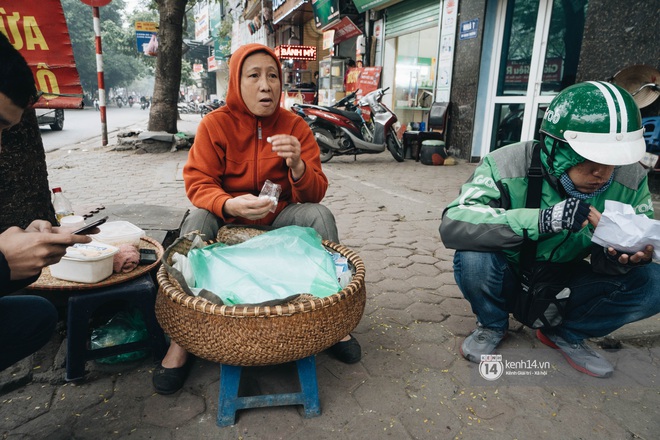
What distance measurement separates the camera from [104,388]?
68.6 inches

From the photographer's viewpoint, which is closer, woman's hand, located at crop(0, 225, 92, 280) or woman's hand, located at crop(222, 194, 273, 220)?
woman's hand, located at crop(0, 225, 92, 280)

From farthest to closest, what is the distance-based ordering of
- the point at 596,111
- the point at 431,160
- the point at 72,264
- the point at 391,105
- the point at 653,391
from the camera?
the point at 391,105, the point at 431,160, the point at 653,391, the point at 72,264, the point at 596,111

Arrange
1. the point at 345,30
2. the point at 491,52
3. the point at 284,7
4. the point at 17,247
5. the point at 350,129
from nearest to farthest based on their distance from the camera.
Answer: the point at 17,247
the point at 491,52
the point at 350,129
the point at 345,30
the point at 284,7

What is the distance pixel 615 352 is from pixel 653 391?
304 millimetres

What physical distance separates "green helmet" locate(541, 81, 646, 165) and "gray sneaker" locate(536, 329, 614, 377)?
93cm

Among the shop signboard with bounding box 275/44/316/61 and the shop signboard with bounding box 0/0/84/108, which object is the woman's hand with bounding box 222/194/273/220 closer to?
the shop signboard with bounding box 0/0/84/108

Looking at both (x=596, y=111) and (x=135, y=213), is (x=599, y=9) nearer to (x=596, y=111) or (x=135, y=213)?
(x=596, y=111)

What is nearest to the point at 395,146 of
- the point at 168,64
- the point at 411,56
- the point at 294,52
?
the point at 411,56

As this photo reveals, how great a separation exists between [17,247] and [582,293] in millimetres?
2074

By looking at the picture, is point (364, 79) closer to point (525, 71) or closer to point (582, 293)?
point (525, 71)

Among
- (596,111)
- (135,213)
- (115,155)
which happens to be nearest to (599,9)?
(596,111)

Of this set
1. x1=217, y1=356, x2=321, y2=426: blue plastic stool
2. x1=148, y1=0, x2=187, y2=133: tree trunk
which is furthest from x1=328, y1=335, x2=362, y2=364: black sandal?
x1=148, y1=0, x2=187, y2=133: tree trunk

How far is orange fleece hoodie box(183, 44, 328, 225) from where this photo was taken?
2002 millimetres

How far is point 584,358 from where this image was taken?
6.31 feet
